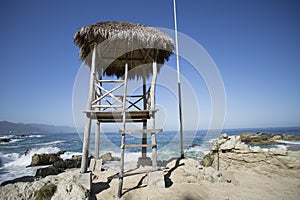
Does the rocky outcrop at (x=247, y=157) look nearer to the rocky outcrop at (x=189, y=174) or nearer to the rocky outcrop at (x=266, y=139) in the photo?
the rocky outcrop at (x=189, y=174)

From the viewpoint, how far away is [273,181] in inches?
251

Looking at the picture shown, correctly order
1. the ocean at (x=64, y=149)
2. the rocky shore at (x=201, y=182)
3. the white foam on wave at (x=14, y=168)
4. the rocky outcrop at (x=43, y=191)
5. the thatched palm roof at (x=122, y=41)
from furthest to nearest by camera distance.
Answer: the ocean at (x=64, y=149), the white foam on wave at (x=14, y=168), the thatched palm roof at (x=122, y=41), the rocky shore at (x=201, y=182), the rocky outcrop at (x=43, y=191)

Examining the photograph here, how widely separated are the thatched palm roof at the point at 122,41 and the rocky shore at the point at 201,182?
400 centimetres

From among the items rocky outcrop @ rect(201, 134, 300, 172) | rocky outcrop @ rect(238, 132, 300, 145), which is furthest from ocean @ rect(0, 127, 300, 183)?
rocky outcrop @ rect(238, 132, 300, 145)

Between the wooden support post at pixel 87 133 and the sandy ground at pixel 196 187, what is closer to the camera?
the sandy ground at pixel 196 187

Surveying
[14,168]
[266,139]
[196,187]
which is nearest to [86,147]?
[196,187]

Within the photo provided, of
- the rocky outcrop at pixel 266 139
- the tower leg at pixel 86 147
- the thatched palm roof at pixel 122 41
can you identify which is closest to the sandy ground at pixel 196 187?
the tower leg at pixel 86 147

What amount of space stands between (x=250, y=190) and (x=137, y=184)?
3.43 metres

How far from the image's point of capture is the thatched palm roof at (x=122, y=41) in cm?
555

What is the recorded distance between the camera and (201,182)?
18.5 ft

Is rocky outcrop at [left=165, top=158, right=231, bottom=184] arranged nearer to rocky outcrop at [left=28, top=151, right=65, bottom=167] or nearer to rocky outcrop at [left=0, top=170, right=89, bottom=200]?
rocky outcrop at [left=0, top=170, right=89, bottom=200]

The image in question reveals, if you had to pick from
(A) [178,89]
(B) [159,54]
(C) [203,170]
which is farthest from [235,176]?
(B) [159,54]

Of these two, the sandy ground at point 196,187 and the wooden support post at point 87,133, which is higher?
the wooden support post at point 87,133

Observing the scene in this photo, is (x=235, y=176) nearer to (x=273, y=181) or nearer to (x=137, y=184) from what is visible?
(x=273, y=181)
